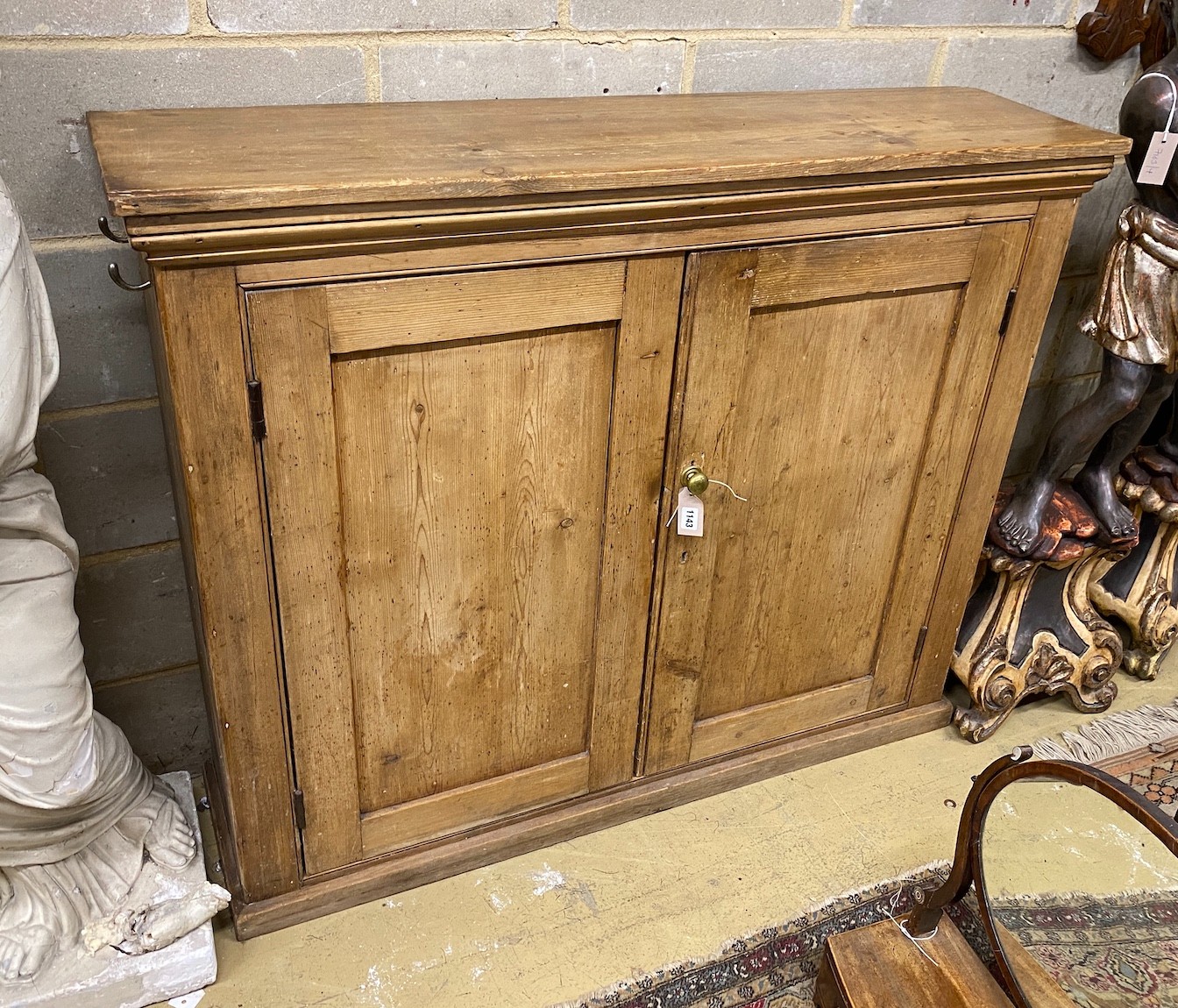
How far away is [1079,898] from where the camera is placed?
1.38 m

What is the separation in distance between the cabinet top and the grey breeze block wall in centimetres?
A: 6

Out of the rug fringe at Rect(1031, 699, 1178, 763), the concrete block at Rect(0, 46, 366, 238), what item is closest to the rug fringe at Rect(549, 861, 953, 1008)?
the rug fringe at Rect(1031, 699, 1178, 763)

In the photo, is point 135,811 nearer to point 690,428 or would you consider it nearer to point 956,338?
point 690,428

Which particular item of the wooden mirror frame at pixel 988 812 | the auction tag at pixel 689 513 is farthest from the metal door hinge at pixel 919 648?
the auction tag at pixel 689 513

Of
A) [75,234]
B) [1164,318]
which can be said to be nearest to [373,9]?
[75,234]

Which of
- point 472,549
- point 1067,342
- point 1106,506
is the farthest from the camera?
point 1067,342

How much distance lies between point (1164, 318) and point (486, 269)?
3.99ft

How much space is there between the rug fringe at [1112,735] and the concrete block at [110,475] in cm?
164

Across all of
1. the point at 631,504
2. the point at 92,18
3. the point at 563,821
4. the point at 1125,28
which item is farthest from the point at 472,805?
the point at 1125,28

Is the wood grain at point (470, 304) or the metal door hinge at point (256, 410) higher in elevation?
the wood grain at point (470, 304)

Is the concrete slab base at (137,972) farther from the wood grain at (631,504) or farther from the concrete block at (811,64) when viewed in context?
the concrete block at (811,64)

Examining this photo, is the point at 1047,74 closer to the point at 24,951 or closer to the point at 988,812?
the point at 988,812

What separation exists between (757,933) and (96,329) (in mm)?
1344

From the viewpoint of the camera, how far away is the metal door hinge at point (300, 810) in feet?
5.25
